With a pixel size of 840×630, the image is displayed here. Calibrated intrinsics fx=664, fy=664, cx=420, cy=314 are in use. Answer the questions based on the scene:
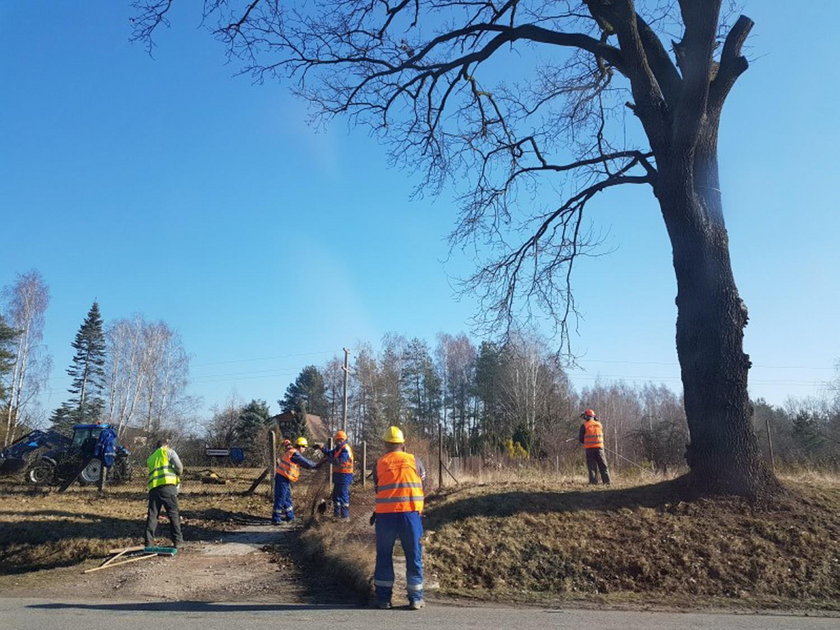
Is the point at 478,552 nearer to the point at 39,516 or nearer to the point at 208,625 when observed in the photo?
the point at 208,625

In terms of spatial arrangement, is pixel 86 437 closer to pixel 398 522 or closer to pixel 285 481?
pixel 285 481

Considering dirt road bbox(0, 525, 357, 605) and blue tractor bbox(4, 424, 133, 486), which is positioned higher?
blue tractor bbox(4, 424, 133, 486)

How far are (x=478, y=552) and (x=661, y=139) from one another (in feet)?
23.3

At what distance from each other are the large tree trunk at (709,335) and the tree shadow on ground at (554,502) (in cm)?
54

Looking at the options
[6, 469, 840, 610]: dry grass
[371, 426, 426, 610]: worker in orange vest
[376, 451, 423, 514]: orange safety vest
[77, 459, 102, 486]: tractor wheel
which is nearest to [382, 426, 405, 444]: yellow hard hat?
[371, 426, 426, 610]: worker in orange vest

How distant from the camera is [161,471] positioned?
11.2m

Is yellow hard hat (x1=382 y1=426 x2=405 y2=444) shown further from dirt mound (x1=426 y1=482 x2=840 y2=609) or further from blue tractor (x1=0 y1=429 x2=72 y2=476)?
blue tractor (x1=0 y1=429 x2=72 y2=476)

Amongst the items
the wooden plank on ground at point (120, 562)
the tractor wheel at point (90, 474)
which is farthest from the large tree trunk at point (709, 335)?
the tractor wheel at point (90, 474)

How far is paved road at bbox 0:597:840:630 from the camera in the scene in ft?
20.3

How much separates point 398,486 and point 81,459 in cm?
1924

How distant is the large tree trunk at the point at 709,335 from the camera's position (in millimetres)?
9492

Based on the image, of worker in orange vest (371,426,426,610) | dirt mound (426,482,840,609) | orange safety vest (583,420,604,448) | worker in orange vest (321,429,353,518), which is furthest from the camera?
orange safety vest (583,420,604,448)

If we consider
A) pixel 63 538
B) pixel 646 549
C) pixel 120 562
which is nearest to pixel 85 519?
pixel 63 538

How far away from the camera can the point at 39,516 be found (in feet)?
44.0
